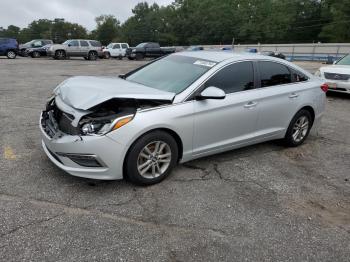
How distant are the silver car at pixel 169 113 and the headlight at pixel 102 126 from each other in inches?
0.4

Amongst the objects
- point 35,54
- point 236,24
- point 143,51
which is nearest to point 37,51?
point 35,54

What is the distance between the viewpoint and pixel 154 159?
4078 mm

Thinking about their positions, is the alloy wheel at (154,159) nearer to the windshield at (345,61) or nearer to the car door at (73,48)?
the windshield at (345,61)

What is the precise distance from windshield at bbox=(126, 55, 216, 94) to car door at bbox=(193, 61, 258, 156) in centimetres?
25

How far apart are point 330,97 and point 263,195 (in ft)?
27.4

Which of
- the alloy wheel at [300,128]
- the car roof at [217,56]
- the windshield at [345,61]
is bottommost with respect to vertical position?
the alloy wheel at [300,128]

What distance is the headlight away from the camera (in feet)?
12.1

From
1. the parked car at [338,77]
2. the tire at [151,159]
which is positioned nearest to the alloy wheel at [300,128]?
the tire at [151,159]

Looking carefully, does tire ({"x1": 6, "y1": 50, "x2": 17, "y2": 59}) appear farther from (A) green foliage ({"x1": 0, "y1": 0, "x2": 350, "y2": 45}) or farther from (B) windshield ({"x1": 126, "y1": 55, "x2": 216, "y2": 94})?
(A) green foliage ({"x1": 0, "y1": 0, "x2": 350, "y2": 45})

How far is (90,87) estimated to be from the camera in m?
4.27

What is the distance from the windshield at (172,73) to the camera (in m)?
4.51

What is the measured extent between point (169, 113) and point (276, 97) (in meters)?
2.02

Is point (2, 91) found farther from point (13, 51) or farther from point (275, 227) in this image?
point (13, 51)

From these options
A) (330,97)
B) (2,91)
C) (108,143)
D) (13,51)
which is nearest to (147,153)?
(108,143)
